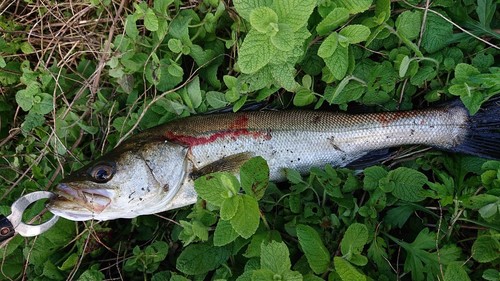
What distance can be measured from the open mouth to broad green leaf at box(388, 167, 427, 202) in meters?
1.43

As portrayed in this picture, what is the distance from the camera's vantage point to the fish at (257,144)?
2396 millimetres

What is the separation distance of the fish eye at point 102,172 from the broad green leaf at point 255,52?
33.4 inches

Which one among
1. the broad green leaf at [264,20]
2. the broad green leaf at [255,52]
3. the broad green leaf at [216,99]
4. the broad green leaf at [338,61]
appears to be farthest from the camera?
the broad green leaf at [216,99]

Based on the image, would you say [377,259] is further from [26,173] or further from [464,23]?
[26,173]

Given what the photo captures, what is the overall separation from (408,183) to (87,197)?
5.22 feet

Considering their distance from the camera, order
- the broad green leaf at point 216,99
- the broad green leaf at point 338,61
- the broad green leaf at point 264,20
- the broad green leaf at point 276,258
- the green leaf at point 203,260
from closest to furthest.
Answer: the broad green leaf at point 276,258, the broad green leaf at point 264,20, the broad green leaf at point 338,61, the green leaf at point 203,260, the broad green leaf at point 216,99

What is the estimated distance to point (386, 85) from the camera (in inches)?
99.5

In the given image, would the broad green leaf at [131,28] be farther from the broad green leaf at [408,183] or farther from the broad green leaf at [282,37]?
the broad green leaf at [408,183]

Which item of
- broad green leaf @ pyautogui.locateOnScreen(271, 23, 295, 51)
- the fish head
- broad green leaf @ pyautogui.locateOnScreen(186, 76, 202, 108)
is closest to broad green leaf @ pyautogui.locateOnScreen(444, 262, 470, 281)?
broad green leaf @ pyautogui.locateOnScreen(271, 23, 295, 51)

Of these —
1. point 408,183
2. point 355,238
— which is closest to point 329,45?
point 408,183

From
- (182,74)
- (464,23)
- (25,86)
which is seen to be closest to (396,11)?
(464,23)

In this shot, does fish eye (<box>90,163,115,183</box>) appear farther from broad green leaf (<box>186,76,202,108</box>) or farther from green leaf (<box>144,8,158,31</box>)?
green leaf (<box>144,8,158,31</box>)

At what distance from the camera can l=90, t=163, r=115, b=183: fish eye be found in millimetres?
2357

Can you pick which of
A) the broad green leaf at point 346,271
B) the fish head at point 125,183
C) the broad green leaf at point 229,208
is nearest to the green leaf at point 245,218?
the broad green leaf at point 229,208
